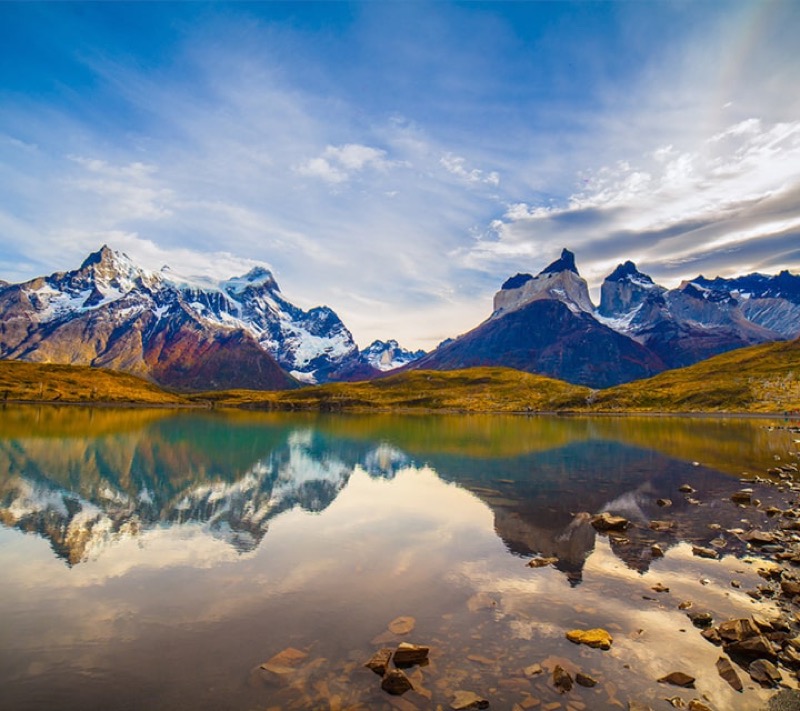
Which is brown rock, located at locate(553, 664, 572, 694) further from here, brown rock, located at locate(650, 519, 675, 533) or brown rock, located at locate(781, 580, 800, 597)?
brown rock, located at locate(650, 519, 675, 533)

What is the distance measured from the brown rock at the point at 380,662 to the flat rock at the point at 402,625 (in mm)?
2401

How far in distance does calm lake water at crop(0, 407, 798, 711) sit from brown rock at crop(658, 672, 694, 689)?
303 millimetres

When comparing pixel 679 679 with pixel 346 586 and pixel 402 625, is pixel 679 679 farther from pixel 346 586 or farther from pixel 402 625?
pixel 346 586

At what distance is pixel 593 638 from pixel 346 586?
1339 centimetres

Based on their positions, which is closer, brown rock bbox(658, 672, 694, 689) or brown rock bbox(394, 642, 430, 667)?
brown rock bbox(658, 672, 694, 689)

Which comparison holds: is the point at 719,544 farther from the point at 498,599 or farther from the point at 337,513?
the point at 337,513

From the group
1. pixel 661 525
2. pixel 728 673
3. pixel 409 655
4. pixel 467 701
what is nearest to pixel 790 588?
pixel 728 673

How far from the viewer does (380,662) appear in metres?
20.2

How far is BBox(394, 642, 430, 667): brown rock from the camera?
20.5 meters

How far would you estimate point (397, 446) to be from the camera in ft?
370

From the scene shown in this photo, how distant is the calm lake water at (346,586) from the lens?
19.0 m

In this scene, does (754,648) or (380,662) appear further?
(754,648)

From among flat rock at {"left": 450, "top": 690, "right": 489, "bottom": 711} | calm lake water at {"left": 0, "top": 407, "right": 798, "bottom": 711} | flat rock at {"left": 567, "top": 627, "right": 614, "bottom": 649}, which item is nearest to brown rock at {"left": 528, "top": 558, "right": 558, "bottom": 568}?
calm lake water at {"left": 0, "top": 407, "right": 798, "bottom": 711}

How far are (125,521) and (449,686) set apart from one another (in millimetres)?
36068
